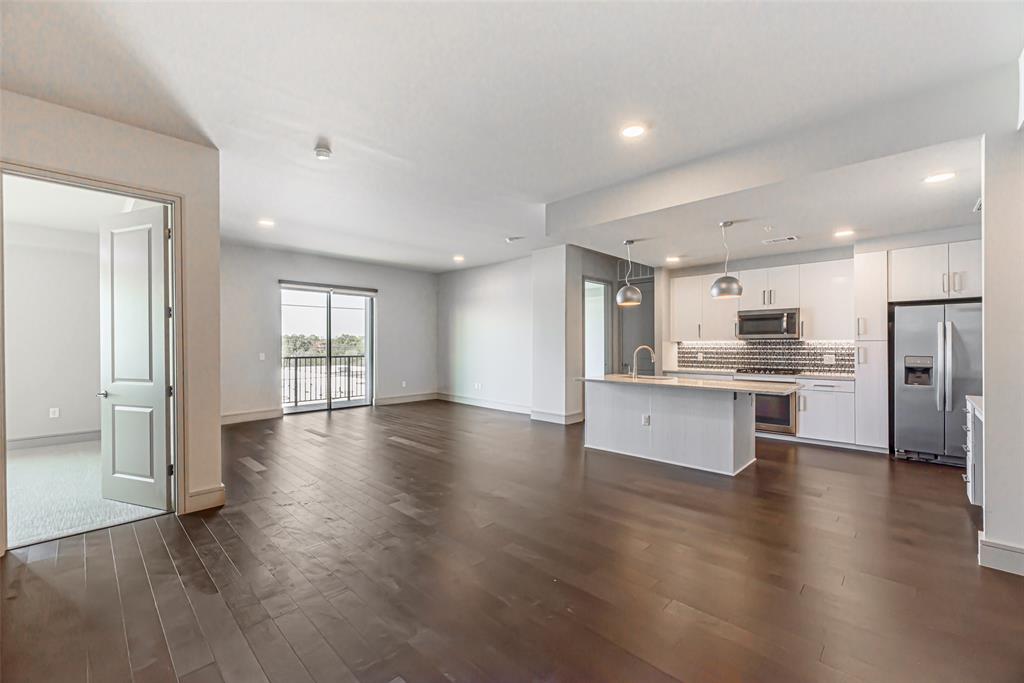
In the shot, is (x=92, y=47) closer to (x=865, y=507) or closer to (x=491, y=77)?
(x=491, y=77)

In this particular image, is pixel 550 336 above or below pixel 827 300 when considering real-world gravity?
below

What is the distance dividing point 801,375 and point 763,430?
913 mm

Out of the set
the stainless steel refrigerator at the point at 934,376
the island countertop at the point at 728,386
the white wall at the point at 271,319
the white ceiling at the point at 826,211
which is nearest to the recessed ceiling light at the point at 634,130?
the white ceiling at the point at 826,211

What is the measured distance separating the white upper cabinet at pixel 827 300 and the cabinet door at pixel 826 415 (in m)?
→ 0.80

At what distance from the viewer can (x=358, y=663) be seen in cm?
175

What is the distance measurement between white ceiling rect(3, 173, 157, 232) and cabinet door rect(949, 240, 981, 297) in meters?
8.23

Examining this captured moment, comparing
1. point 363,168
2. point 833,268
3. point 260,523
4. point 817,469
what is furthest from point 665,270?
point 260,523

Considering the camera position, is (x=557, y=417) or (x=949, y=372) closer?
(x=949, y=372)

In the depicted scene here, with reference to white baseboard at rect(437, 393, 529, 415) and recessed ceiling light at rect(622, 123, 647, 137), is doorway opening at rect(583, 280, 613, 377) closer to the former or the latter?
white baseboard at rect(437, 393, 529, 415)

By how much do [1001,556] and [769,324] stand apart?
153 inches

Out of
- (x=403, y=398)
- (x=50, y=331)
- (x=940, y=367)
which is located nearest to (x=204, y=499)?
(x=50, y=331)

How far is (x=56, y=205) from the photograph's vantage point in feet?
15.7

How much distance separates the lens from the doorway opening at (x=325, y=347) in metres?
7.84

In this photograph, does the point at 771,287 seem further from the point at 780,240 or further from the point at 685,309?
the point at 685,309
